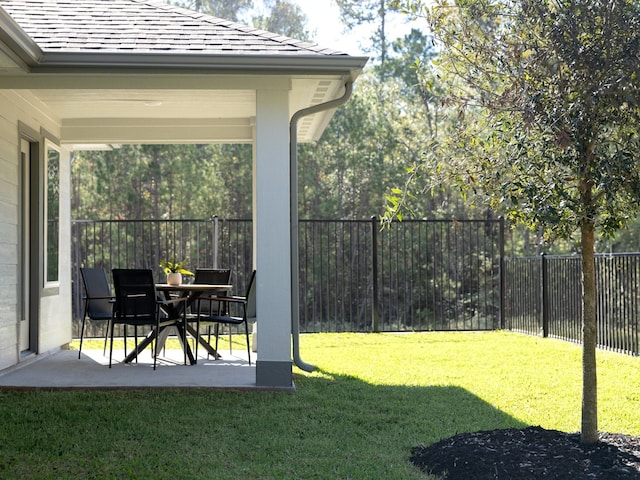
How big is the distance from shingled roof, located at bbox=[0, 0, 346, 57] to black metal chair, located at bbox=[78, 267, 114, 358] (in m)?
2.53

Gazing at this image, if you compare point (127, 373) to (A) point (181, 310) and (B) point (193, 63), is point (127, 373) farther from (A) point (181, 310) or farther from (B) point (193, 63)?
(B) point (193, 63)

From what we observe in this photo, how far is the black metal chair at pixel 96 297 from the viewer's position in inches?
334

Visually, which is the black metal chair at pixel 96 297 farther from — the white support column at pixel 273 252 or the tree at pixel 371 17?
the tree at pixel 371 17

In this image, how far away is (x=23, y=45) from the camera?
5945mm

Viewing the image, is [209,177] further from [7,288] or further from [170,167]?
[7,288]

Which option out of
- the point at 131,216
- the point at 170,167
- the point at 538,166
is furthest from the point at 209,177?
the point at 538,166

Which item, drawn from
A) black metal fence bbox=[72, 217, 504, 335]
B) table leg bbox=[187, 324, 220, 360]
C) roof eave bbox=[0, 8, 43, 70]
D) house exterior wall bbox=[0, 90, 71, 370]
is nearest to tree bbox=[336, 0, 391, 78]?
black metal fence bbox=[72, 217, 504, 335]

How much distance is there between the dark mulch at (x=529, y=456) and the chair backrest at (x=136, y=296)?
3.43 m

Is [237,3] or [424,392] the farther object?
[237,3]

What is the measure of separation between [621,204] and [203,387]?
366cm

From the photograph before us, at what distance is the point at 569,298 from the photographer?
11.0 m

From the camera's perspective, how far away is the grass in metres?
4.66

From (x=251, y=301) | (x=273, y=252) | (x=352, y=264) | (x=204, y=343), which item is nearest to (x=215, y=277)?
(x=204, y=343)

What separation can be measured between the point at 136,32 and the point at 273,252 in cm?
221
